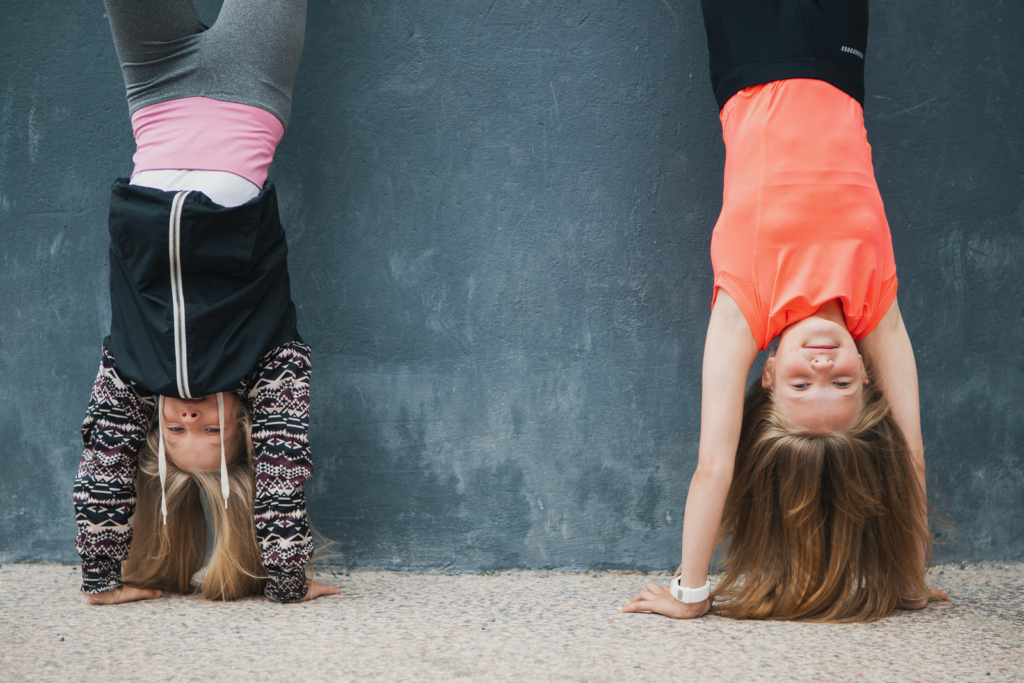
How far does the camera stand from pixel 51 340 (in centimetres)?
300

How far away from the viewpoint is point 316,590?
266 cm

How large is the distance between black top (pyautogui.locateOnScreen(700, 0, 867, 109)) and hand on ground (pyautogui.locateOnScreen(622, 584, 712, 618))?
1.62 meters

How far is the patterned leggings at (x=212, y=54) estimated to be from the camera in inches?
103

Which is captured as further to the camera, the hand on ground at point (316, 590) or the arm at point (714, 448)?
the hand on ground at point (316, 590)

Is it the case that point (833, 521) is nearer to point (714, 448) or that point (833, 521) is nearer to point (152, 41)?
point (714, 448)

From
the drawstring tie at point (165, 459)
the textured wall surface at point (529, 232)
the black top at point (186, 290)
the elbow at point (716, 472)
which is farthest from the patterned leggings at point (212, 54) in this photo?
the elbow at point (716, 472)

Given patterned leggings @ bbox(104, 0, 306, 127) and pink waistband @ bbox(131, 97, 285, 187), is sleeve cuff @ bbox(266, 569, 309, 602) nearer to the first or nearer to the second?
pink waistband @ bbox(131, 97, 285, 187)

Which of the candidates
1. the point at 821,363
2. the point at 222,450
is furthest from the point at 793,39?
the point at 222,450

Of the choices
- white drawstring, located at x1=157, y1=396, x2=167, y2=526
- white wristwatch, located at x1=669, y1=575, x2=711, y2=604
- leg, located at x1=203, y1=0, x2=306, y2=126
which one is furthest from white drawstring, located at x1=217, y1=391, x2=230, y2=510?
white wristwatch, located at x1=669, y1=575, x2=711, y2=604

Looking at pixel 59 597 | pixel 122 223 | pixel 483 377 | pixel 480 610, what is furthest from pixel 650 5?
pixel 59 597

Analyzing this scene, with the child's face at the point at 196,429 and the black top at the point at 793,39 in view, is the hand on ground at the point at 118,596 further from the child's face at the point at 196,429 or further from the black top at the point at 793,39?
the black top at the point at 793,39

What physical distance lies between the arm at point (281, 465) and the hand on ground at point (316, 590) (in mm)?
30

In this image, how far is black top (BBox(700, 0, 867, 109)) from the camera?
263 centimetres

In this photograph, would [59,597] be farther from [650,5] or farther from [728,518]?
[650,5]
